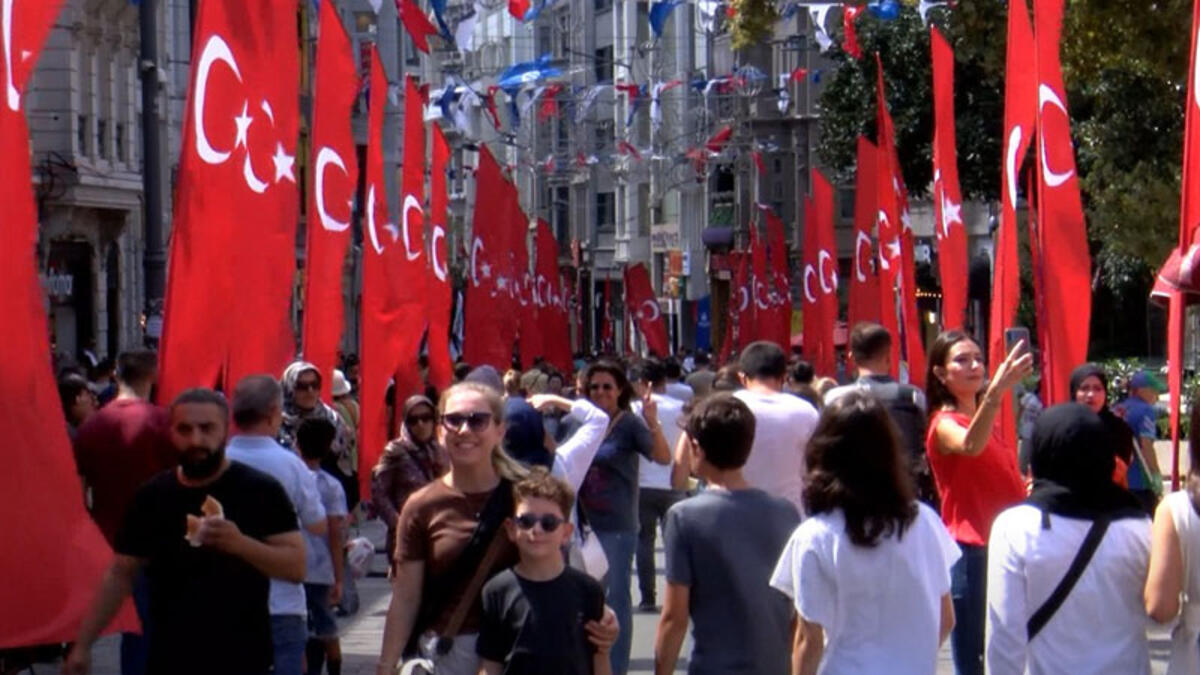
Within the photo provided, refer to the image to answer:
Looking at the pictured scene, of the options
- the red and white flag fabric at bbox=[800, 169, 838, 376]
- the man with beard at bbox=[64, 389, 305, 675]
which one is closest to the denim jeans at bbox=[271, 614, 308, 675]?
the man with beard at bbox=[64, 389, 305, 675]

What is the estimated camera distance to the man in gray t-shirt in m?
7.41

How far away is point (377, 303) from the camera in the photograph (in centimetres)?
1614

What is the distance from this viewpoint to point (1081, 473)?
22.8ft

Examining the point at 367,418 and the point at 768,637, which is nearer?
the point at 768,637

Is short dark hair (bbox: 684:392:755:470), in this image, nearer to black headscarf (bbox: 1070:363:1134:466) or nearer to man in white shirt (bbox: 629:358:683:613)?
black headscarf (bbox: 1070:363:1134:466)

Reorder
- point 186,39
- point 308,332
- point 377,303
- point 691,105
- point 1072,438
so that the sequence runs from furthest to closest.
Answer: point 691,105 < point 186,39 < point 377,303 < point 308,332 < point 1072,438

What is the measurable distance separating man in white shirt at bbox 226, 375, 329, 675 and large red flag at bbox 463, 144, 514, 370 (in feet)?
47.9

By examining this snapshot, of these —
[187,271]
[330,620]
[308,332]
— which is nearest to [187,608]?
[187,271]

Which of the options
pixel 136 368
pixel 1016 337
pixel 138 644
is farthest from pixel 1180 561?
pixel 136 368

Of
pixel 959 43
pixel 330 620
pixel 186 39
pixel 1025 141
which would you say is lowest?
pixel 330 620

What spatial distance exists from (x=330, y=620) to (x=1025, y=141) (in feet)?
12.5

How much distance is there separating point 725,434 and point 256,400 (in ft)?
7.64

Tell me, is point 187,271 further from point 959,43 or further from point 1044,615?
point 959,43

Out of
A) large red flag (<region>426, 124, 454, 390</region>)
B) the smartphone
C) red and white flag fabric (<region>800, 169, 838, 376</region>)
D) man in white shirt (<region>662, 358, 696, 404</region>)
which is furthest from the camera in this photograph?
red and white flag fabric (<region>800, 169, 838, 376</region>)
